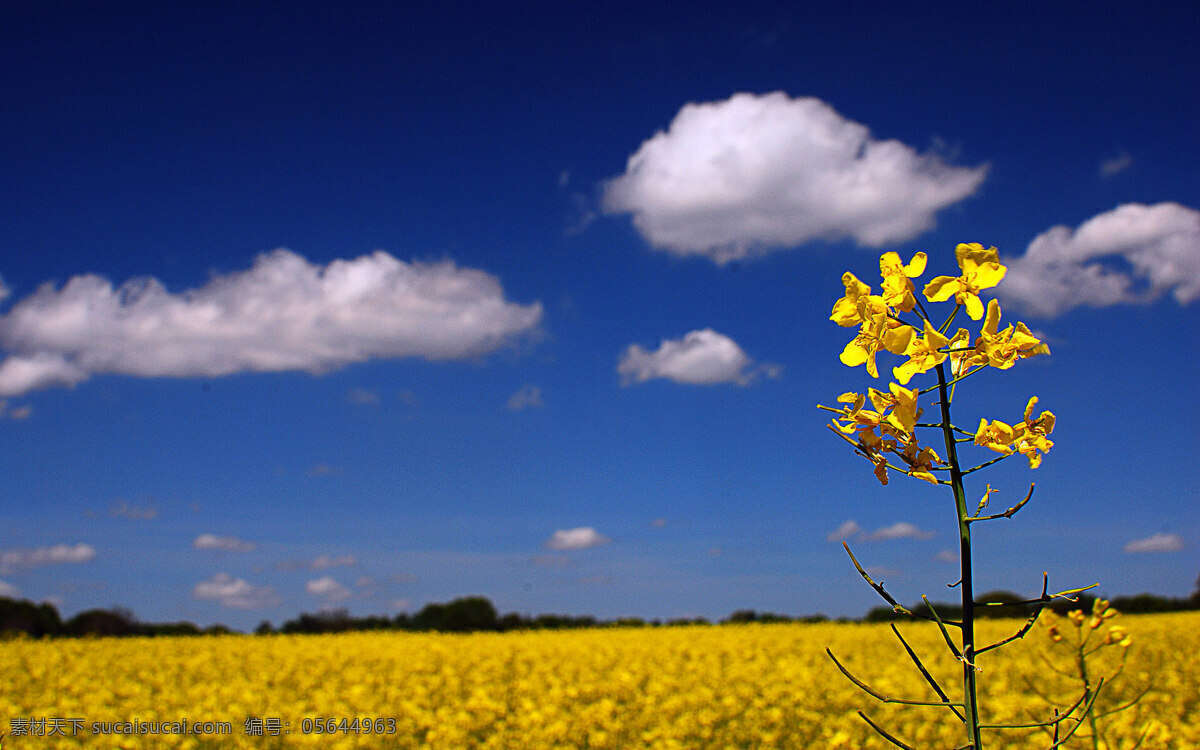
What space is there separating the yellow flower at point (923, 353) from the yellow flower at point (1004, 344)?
8cm

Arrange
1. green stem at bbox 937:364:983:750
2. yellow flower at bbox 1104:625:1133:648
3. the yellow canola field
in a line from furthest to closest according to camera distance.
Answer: the yellow canola field < yellow flower at bbox 1104:625:1133:648 < green stem at bbox 937:364:983:750

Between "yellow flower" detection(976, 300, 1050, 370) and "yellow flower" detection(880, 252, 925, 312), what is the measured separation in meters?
0.13

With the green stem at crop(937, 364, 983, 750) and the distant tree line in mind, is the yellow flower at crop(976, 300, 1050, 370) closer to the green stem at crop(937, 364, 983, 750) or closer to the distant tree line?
the green stem at crop(937, 364, 983, 750)

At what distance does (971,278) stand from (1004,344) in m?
0.13

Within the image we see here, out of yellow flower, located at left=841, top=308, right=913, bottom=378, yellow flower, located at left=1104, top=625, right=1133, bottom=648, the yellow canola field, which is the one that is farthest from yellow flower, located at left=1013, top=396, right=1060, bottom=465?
the yellow canola field

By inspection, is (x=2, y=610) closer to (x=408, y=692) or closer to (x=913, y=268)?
(x=408, y=692)

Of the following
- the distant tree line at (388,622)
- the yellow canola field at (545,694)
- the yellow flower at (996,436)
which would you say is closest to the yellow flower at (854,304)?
the yellow flower at (996,436)

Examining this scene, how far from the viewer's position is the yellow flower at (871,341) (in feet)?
4.37

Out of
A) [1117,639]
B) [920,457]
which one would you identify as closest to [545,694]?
[1117,639]

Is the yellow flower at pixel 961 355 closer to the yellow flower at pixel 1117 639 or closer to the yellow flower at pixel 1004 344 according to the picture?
the yellow flower at pixel 1004 344

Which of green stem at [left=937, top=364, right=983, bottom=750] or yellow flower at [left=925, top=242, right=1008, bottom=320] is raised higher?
yellow flower at [left=925, top=242, right=1008, bottom=320]

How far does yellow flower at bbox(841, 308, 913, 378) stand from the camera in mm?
1331

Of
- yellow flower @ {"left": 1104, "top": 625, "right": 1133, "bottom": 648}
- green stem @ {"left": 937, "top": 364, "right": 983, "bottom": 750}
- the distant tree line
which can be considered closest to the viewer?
green stem @ {"left": 937, "top": 364, "right": 983, "bottom": 750}

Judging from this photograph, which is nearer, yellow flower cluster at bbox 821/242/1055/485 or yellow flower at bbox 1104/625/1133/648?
yellow flower cluster at bbox 821/242/1055/485
